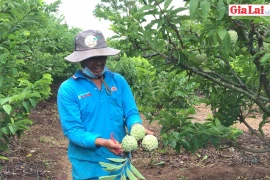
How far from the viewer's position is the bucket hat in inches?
84.1

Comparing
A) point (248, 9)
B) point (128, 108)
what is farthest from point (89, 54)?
point (248, 9)

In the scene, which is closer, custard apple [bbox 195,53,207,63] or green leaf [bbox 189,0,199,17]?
green leaf [bbox 189,0,199,17]

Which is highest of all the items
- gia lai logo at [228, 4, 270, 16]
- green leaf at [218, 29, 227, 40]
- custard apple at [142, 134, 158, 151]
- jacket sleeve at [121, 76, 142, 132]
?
gia lai logo at [228, 4, 270, 16]

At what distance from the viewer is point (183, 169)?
4496 mm

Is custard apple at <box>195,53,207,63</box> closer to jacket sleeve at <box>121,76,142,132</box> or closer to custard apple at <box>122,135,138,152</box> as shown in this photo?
jacket sleeve at <box>121,76,142,132</box>

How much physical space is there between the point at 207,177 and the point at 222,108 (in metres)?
1.40

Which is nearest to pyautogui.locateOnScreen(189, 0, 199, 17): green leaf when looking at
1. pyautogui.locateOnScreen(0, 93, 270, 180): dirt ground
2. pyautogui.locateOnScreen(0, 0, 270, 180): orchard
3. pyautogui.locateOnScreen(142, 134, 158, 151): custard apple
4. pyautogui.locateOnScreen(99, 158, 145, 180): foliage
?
pyautogui.locateOnScreen(0, 0, 270, 180): orchard

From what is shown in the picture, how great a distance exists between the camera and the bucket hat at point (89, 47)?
7.01 feet

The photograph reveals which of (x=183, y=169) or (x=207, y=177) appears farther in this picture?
(x=183, y=169)

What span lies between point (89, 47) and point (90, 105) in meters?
0.31

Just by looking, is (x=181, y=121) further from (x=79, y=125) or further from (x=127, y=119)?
(x=79, y=125)

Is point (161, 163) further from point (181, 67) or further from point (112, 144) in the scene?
point (112, 144)

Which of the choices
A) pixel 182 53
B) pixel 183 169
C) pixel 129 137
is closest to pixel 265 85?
pixel 182 53

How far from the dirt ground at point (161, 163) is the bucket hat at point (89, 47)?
6.75 ft
